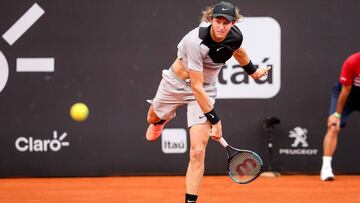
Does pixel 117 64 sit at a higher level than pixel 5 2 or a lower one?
lower

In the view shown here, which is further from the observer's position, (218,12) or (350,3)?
(350,3)

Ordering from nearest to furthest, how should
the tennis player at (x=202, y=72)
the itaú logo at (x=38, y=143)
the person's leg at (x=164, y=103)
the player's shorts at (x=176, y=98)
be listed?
the tennis player at (x=202, y=72)
the player's shorts at (x=176, y=98)
the person's leg at (x=164, y=103)
the itaú logo at (x=38, y=143)

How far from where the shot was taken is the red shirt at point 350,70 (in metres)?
7.71

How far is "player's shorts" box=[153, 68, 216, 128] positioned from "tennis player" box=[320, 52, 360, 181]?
2.36 m

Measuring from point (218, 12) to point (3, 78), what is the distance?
373 centimetres

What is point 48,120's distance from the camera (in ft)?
27.1

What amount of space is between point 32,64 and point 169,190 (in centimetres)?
218

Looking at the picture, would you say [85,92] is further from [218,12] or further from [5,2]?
[218,12]

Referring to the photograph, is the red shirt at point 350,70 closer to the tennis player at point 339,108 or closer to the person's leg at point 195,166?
the tennis player at point 339,108

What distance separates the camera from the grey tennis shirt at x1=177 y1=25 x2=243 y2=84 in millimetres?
5352

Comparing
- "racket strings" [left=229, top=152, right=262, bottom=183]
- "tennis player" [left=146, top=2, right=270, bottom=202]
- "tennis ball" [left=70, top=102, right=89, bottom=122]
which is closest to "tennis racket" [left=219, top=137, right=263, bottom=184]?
"racket strings" [left=229, top=152, right=262, bottom=183]

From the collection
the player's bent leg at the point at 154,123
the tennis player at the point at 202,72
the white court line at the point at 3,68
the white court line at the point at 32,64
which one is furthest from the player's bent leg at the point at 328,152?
the white court line at the point at 3,68

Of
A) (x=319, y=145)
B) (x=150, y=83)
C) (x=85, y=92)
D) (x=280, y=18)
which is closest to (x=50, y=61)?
(x=85, y=92)

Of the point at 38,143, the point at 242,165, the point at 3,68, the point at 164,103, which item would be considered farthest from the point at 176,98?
the point at 3,68
